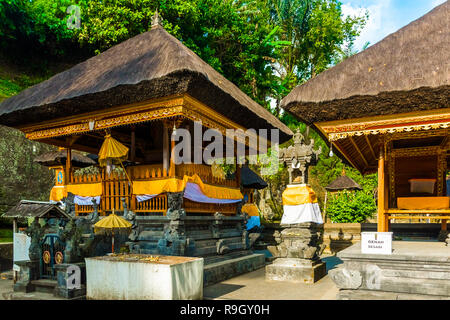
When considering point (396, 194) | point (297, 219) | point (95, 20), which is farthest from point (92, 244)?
point (95, 20)

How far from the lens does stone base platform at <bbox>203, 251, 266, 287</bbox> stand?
8906 millimetres

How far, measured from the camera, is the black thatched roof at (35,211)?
309 inches

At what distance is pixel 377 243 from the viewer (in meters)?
6.23

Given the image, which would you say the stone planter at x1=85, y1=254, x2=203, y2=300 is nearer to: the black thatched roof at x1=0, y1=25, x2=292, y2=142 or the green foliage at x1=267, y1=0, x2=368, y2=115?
the black thatched roof at x1=0, y1=25, x2=292, y2=142

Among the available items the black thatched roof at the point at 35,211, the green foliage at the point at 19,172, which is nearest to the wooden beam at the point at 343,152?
the black thatched roof at the point at 35,211

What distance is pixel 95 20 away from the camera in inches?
727

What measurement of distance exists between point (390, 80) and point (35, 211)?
7829 mm

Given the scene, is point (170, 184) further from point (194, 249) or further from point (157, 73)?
point (157, 73)

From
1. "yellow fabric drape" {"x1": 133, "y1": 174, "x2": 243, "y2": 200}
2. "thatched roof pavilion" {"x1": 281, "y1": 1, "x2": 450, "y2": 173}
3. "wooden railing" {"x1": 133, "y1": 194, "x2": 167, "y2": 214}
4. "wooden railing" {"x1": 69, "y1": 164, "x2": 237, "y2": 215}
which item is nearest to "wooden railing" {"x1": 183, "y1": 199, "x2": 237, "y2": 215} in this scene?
"wooden railing" {"x1": 69, "y1": 164, "x2": 237, "y2": 215}

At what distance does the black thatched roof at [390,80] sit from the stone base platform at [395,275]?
270 centimetres

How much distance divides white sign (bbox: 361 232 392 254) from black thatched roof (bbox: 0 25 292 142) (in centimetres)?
464

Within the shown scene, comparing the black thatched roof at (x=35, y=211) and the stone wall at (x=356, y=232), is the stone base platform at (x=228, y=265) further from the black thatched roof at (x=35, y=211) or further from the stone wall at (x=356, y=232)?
the black thatched roof at (x=35, y=211)

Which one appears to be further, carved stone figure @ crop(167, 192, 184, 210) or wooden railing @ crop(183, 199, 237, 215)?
wooden railing @ crop(183, 199, 237, 215)
